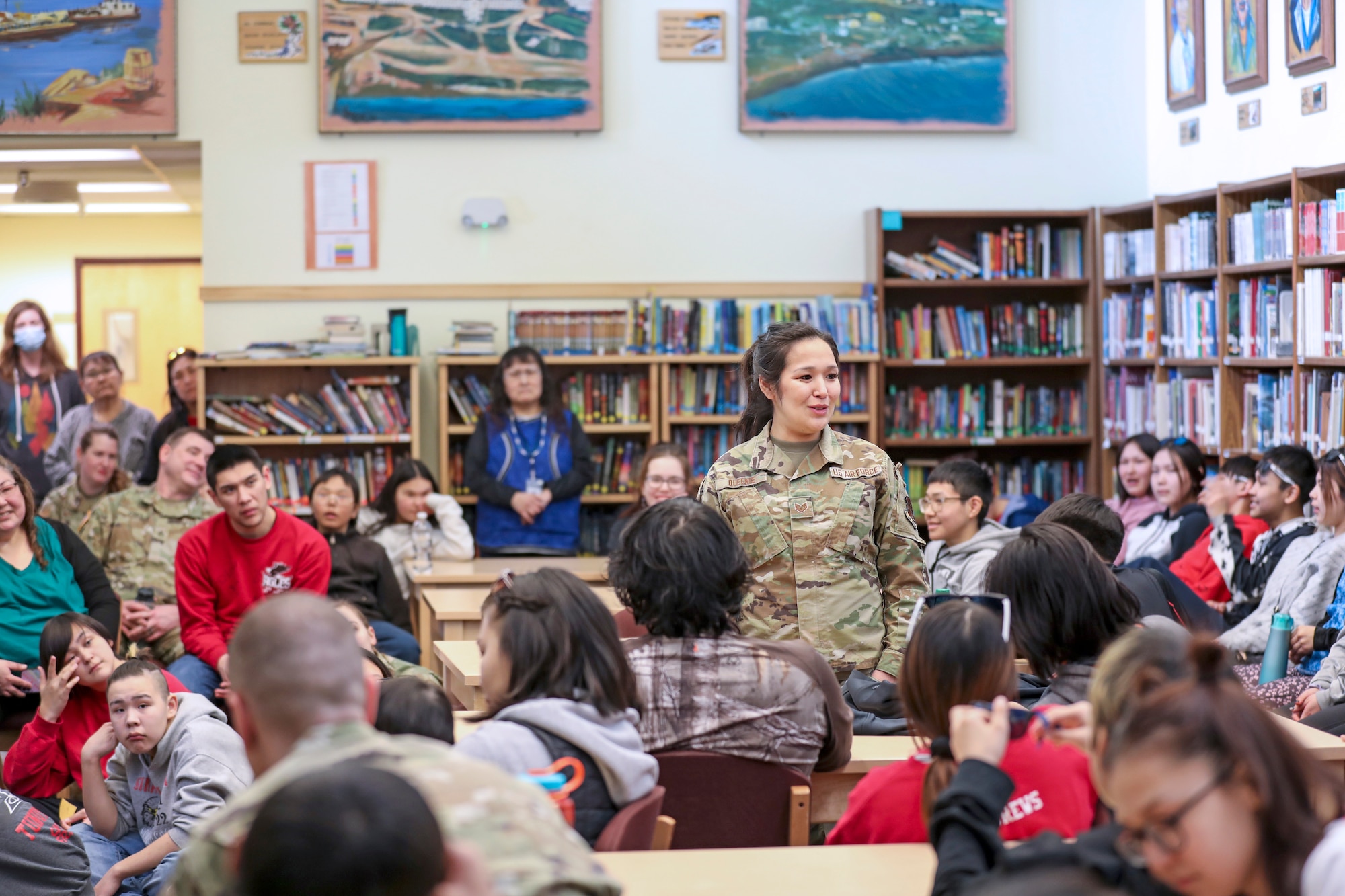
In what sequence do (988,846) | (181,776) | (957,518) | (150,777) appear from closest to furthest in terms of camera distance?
(988,846), (181,776), (150,777), (957,518)

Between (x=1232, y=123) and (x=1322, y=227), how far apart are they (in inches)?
48.4

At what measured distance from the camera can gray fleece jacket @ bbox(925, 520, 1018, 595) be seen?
3898 mm

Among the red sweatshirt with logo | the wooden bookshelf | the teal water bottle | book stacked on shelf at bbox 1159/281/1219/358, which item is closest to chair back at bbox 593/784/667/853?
the red sweatshirt with logo

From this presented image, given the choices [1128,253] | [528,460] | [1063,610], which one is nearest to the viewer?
[1063,610]

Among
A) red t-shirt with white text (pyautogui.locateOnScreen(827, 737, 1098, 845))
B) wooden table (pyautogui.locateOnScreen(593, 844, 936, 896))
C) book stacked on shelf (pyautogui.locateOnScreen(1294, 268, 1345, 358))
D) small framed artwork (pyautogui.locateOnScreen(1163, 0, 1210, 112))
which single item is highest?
small framed artwork (pyautogui.locateOnScreen(1163, 0, 1210, 112))

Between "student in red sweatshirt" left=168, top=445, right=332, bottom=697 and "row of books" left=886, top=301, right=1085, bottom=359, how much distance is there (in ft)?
11.7

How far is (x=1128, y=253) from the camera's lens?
258 inches

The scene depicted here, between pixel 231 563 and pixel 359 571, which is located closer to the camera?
pixel 231 563

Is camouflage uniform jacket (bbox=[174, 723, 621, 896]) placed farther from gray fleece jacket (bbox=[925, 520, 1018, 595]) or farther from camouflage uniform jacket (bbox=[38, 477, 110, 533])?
camouflage uniform jacket (bbox=[38, 477, 110, 533])

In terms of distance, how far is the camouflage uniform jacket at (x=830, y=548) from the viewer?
9.76ft

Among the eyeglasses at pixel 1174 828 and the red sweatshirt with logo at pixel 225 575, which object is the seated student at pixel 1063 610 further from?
the red sweatshirt with logo at pixel 225 575

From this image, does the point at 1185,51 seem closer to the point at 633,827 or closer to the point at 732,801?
the point at 732,801

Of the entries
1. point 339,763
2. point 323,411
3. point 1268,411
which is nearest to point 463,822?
point 339,763

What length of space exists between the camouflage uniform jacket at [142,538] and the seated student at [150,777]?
1860 mm
